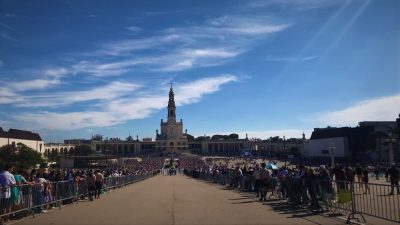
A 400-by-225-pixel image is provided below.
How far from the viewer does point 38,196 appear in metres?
15.5

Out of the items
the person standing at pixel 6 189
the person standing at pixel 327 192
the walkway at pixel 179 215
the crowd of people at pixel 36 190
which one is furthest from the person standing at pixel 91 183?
the person standing at pixel 327 192

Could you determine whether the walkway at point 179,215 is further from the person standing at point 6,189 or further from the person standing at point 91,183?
the person standing at point 91,183

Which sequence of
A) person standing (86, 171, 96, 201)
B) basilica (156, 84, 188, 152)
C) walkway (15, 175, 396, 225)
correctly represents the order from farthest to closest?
1. basilica (156, 84, 188, 152)
2. person standing (86, 171, 96, 201)
3. walkway (15, 175, 396, 225)

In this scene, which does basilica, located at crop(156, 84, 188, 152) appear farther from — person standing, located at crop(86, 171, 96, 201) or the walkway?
the walkway

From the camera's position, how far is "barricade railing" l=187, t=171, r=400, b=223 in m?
12.5

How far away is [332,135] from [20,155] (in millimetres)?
76520

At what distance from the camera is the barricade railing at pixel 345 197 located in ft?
41.0

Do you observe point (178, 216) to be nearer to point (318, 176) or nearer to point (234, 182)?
point (318, 176)

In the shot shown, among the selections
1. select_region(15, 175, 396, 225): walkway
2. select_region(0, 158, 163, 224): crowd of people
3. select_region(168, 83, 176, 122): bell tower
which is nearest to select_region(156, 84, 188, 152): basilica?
select_region(168, 83, 176, 122): bell tower

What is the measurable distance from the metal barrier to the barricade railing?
987 centimetres

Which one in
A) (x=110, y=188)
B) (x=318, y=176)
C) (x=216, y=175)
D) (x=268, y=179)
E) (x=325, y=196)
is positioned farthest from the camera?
(x=216, y=175)

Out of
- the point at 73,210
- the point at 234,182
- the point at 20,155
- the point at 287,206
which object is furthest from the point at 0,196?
the point at 20,155

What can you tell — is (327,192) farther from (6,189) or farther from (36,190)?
(6,189)

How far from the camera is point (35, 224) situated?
12.6 m
